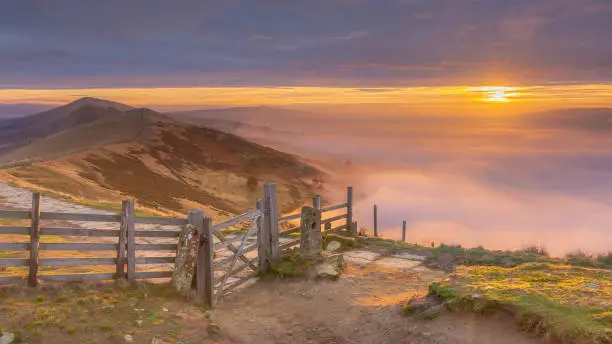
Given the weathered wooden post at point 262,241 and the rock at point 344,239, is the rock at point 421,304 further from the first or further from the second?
the rock at point 344,239

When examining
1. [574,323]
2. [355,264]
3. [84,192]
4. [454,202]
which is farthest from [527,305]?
[454,202]

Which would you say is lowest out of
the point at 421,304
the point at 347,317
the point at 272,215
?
the point at 347,317

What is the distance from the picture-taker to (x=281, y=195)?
6869 centimetres

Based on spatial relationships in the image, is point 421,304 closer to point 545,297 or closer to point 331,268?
point 545,297

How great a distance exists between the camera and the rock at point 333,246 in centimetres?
1759

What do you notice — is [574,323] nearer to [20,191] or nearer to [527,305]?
→ [527,305]

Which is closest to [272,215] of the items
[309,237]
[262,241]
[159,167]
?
[262,241]

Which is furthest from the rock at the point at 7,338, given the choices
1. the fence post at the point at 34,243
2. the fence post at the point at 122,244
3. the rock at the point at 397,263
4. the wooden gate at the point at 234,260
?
the rock at the point at 397,263

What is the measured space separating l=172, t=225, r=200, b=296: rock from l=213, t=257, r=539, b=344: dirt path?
90cm

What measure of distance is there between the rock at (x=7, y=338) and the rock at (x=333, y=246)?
35.8 feet

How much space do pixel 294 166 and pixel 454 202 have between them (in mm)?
42162

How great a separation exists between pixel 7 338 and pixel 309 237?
8273 millimetres

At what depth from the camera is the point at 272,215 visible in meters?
14.1

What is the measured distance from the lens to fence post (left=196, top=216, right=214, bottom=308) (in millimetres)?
11164
